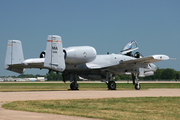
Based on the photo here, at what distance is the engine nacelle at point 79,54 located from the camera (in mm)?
26719

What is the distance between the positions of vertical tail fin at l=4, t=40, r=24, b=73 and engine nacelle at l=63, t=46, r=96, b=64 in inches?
182

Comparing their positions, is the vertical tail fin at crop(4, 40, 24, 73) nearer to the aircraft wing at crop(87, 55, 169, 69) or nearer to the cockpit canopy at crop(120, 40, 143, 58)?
the aircraft wing at crop(87, 55, 169, 69)

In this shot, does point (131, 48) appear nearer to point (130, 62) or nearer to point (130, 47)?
point (130, 47)

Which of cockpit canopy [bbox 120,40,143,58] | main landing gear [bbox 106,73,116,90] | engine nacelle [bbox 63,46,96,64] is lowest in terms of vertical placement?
main landing gear [bbox 106,73,116,90]

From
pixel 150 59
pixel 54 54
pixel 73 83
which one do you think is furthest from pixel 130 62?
pixel 54 54

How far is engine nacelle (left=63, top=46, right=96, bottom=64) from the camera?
2672cm

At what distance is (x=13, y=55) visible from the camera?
2747 cm

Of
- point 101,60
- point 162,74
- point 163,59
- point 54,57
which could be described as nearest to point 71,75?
point 101,60

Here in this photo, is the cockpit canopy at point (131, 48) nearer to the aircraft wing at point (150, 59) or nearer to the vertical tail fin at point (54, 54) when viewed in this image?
the aircraft wing at point (150, 59)

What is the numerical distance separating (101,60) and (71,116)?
69.8ft

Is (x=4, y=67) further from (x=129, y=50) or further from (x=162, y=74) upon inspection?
(x=162, y=74)

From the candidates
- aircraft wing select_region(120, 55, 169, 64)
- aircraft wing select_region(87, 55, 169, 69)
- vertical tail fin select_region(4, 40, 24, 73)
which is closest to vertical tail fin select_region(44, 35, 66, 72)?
vertical tail fin select_region(4, 40, 24, 73)

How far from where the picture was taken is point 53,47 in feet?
81.6

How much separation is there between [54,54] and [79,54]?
10.5ft
